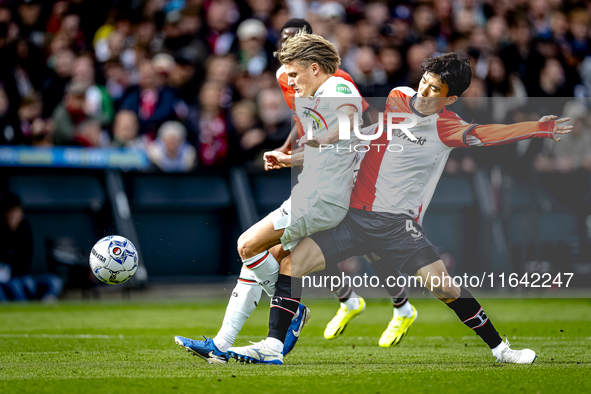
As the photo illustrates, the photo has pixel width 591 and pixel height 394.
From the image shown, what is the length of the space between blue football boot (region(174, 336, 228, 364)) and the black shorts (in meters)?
0.93

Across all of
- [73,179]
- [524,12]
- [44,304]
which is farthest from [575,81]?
[44,304]

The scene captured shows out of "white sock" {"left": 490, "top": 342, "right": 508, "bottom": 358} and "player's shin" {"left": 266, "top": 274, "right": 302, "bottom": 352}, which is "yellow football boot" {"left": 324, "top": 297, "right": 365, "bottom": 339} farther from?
"white sock" {"left": 490, "top": 342, "right": 508, "bottom": 358}

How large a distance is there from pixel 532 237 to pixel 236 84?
473 cm

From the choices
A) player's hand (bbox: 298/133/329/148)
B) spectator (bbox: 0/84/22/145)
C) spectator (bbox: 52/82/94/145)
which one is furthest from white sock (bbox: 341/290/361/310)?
spectator (bbox: 0/84/22/145)

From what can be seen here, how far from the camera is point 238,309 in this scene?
16.5ft

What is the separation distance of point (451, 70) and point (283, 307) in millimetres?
1926

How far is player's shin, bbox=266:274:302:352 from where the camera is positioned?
4.95m

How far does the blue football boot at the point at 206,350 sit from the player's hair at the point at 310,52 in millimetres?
1923

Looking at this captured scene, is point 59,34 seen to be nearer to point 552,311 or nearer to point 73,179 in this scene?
point 73,179

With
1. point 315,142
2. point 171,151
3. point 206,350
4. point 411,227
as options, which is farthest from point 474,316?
point 171,151

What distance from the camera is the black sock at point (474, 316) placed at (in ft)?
16.3

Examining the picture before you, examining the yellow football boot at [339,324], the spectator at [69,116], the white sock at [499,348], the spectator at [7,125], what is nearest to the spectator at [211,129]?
the spectator at [69,116]

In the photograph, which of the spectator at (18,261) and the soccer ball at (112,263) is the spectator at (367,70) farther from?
the soccer ball at (112,263)

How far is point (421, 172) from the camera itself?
5.23 m
